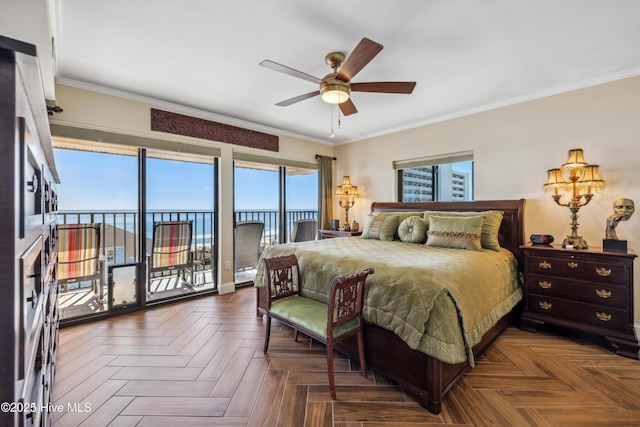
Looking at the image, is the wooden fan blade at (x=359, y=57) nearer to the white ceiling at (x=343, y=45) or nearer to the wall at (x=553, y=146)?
the white ceiling at (x=343, y=45)

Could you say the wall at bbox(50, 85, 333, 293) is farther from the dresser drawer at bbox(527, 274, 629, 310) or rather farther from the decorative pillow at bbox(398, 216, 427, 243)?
the dresser drawer at bbox(527, 274, 629, 310)

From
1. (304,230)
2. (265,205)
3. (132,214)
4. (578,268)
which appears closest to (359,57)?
(578,268)

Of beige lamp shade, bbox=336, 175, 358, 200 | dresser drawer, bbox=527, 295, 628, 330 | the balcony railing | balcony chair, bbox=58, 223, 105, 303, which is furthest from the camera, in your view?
beige lamp shade, bbox=336, 175, 358, 200

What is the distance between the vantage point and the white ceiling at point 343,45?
190 cm

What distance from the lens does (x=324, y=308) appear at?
222cm

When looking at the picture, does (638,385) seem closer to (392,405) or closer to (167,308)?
(392,405)

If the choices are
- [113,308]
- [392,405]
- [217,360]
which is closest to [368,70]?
[392,405]

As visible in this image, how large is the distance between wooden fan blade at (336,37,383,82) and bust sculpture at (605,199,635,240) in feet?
8.67

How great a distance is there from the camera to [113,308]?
320 cm

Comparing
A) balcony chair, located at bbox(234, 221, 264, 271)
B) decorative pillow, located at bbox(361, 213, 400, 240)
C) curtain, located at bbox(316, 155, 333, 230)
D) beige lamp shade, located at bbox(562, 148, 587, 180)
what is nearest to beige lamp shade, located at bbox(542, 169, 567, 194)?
beige lamp shade, located at bbox(562, 148, 587, 180)

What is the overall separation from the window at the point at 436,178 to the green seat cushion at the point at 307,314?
2.83 metres

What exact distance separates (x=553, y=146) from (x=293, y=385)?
3.59 m

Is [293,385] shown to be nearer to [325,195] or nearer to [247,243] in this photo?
[247,243]

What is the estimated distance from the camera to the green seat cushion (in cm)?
193
